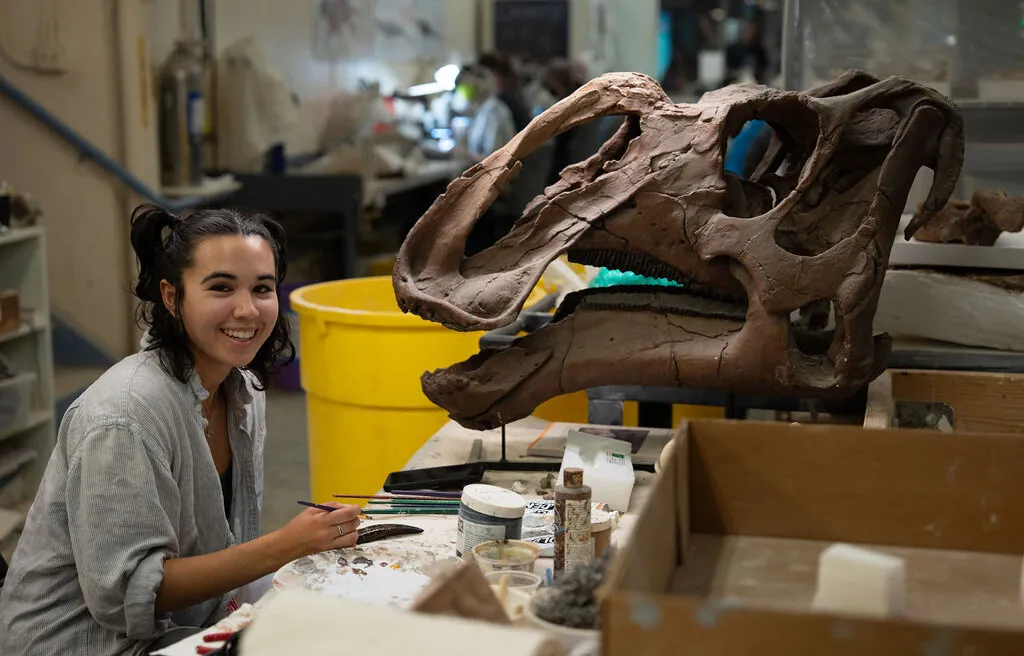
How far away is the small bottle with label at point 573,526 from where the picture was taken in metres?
2.08

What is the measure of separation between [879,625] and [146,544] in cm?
143

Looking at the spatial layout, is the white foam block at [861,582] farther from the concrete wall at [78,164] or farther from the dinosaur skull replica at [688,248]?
the concrete wall at [78,164]

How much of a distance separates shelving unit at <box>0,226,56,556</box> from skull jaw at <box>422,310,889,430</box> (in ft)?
10.1

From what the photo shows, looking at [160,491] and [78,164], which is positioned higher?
[78,164]

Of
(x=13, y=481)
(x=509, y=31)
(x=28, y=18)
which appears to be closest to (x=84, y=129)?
(x=28, y=18)

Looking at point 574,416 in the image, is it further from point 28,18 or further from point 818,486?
point 28,18

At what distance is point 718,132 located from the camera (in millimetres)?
2566

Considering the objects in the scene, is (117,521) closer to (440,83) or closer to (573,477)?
(573,477)

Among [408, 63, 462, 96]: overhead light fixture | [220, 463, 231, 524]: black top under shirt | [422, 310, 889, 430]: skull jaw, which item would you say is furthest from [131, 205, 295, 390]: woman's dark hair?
[408, 63, 462, 96]: overhead light fixture

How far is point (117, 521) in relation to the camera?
7.14 feet

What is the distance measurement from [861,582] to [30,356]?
14.7 feet

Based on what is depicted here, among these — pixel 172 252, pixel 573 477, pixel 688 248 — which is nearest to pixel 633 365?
pixel 688 248

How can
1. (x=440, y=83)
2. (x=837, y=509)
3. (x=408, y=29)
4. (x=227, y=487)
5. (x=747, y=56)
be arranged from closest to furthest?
(x=837, y=509) → (x=227, y=487) → (x=408, y=29) → (x=440, y=83) → (x=747, y=56)

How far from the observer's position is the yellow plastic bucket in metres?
3.52
